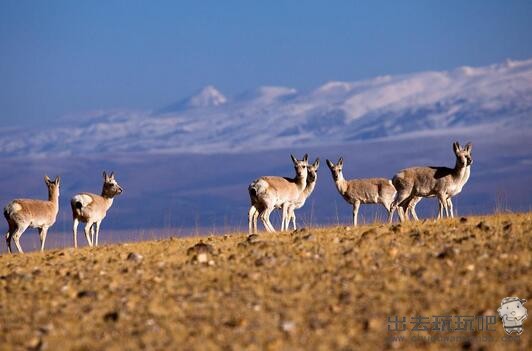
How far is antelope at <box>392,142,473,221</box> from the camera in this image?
2728 cm

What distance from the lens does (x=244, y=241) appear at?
20188 mm

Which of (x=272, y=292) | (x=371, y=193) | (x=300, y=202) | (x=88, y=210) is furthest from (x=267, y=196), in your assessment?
(x=272, y=292)

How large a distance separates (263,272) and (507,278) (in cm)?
360

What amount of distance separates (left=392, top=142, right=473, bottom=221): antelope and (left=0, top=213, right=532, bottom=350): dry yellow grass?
311 inches

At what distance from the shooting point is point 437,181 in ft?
89.7

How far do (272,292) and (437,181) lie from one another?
13.1 metres

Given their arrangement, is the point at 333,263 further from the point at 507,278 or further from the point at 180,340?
the point at 180,340

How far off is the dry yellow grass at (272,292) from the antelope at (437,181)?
7912mm

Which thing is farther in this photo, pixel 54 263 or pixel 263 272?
pixel 54 263

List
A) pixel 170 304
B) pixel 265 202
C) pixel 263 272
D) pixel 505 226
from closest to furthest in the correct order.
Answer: pixel 170 304, pixel 263 272, pixel 505 226, pixel 265 202

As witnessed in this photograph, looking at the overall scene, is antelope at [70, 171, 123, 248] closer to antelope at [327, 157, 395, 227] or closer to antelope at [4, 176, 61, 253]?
antelope at [4, 176, 61, 253]

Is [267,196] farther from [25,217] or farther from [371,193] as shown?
[25,217]

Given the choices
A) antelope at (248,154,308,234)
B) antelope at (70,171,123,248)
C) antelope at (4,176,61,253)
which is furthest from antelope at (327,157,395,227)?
antelope at (4,176,61,253)

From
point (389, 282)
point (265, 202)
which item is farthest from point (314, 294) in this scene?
point (265, 202)
